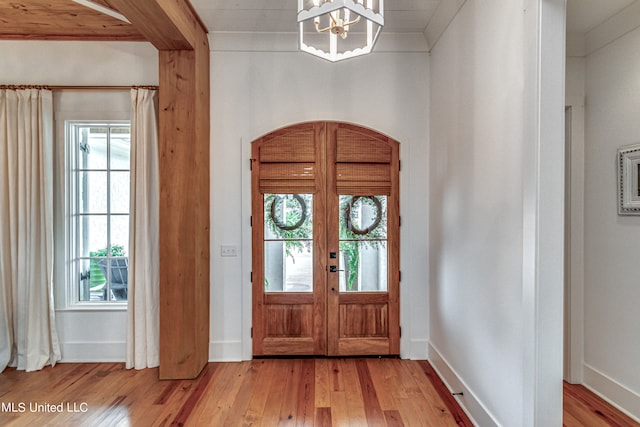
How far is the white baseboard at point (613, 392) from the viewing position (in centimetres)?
217

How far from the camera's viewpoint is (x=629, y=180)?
7.34 feet

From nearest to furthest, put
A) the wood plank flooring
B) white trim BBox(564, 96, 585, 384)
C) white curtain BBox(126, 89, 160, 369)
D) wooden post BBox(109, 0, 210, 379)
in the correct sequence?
the wood plank flooring
white trim BBox(564, 96, 585, 384)
wooden post BBox(109, 0, 210, 379)
white curtain BBox(126, 89, 160, 369)

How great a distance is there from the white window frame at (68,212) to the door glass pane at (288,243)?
4.75ft

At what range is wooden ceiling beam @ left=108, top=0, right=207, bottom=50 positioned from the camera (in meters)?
2.06

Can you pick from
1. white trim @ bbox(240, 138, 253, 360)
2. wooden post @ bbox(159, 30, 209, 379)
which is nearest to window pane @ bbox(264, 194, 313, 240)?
white trim @ bbox(240, 138, 253, 360)

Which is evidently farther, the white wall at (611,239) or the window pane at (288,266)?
the window pane at (288,266)

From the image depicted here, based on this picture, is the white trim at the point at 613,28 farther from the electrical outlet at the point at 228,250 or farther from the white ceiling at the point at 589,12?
the electrical outlet at the point at 228,250

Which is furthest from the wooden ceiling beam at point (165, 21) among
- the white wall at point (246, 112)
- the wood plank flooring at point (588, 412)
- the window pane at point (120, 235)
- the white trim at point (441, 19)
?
the wood plank flooring at point (588, 412)

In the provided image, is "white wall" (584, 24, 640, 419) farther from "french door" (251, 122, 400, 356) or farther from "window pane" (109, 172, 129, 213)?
"window pane" (109, 172, 129, 213)

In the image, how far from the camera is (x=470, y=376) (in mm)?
2230

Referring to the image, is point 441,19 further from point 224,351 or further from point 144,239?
point 224,351

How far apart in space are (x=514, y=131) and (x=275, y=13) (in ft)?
7.01

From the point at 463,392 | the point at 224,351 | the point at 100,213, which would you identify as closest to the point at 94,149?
the point at 100,213

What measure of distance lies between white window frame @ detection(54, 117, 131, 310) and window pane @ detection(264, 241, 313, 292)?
140 cm
